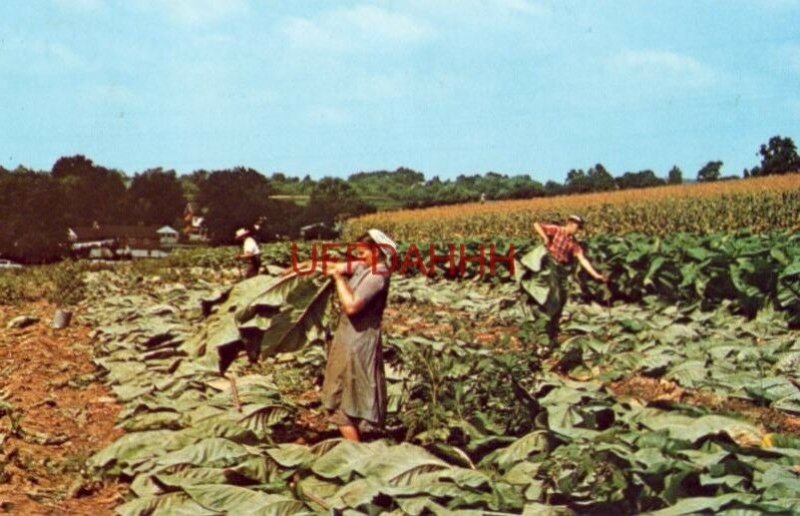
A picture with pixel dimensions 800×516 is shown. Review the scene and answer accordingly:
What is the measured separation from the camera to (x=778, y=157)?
1451 inches

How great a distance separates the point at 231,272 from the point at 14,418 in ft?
54.4

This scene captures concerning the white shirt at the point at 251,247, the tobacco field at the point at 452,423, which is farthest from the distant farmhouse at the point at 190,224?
the white shirt at the point at 251,247

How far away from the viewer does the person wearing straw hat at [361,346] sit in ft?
17.4

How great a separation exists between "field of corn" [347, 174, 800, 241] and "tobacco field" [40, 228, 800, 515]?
1730 centimetres

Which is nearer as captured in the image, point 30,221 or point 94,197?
point 30,221

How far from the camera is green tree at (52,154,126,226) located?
4247cm

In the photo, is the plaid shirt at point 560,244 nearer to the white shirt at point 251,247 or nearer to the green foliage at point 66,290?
the white shirt at point 251,247

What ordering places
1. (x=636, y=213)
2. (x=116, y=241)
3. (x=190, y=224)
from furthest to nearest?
(x=190, y=224) < (x=116, y=241) < (x=636, y=213)

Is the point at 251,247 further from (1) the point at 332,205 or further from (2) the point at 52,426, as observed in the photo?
(1) the point at 332,205

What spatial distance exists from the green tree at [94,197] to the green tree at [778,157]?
92.2 ft

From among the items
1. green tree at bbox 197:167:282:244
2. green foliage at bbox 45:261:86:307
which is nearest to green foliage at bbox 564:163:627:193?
green tree at bbox 197:167:282:244

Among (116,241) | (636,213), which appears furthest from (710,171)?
(116,241)

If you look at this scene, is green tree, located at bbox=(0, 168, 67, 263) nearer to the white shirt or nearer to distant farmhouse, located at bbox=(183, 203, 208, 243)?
distant farmhouse, located at bbox=(183, 203, 208, 243)

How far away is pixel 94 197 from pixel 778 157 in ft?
98.2
